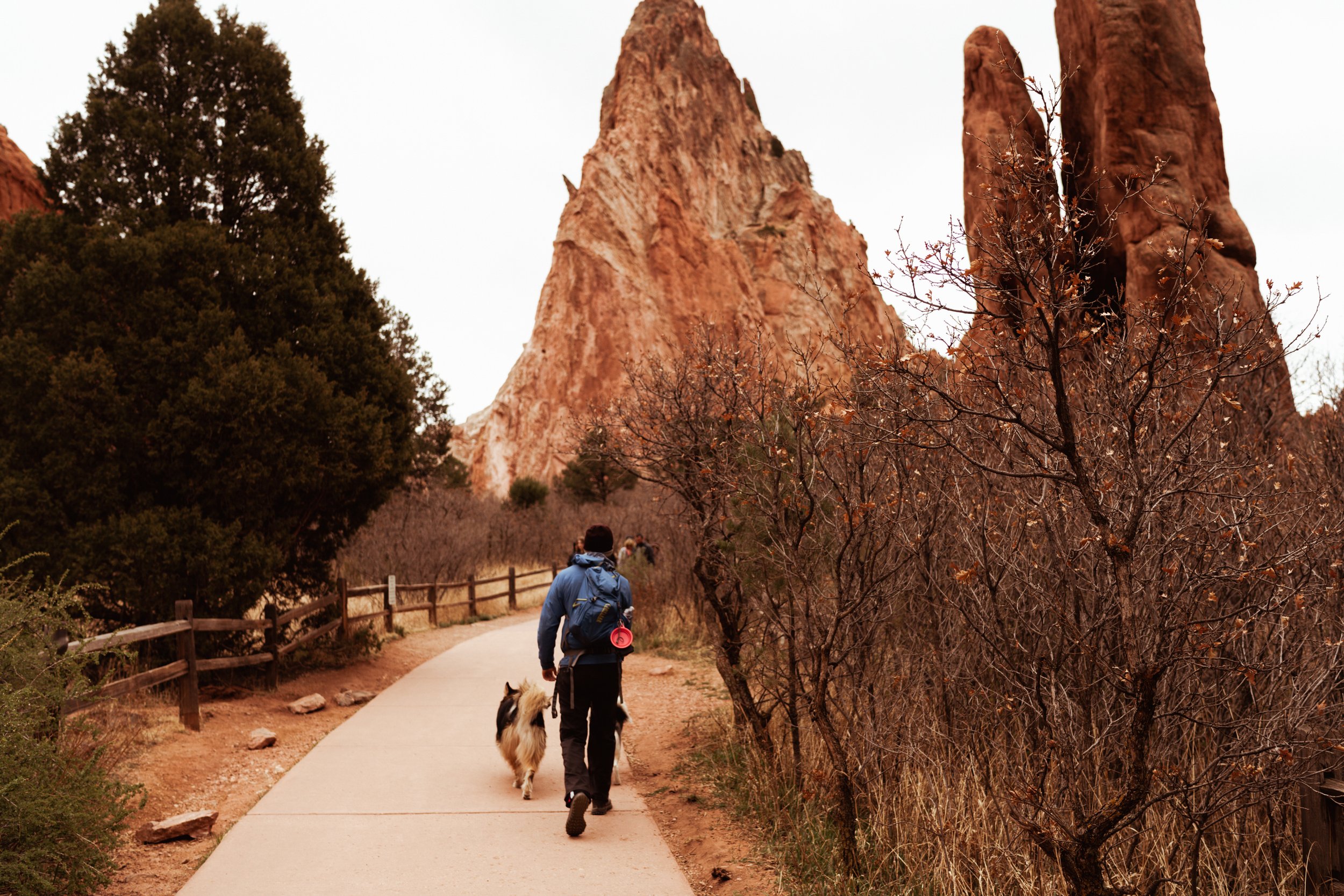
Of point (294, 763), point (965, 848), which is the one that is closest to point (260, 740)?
point (294, 763)

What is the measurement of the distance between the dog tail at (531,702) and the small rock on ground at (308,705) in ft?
13.5

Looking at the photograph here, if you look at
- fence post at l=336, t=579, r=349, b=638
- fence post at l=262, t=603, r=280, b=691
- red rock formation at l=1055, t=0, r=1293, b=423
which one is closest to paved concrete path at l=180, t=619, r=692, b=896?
fence post at l=262, t=603, r=280, b=691

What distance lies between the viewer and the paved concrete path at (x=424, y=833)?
16.2ft

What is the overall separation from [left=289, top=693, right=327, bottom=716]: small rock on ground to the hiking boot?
211 inches

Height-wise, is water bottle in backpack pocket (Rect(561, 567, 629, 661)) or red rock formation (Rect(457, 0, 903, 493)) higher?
red rock formation (Rect(457, 0, 903, 493))

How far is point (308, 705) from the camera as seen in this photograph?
33.4ft

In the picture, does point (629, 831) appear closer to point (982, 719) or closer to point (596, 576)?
point (596, 576)

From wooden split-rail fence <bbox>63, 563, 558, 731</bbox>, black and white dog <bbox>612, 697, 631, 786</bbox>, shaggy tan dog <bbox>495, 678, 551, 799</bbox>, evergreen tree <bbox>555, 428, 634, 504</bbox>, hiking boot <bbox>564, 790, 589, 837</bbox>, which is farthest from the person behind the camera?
evergreen tree <bbox>555, 428, 634, 504</bbox>

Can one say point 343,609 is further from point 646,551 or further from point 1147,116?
point 1147,116

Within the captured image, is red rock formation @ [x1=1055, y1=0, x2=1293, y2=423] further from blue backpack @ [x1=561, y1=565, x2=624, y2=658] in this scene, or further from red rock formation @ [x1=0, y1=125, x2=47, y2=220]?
red rock formation @ [x1=0, y1=125, x2=47, y2=220]

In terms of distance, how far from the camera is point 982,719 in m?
5.71

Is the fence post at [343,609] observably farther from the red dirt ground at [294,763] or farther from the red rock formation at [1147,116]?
the red rock formation at [1147,116]

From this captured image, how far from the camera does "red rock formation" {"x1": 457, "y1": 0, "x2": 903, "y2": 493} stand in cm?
6575

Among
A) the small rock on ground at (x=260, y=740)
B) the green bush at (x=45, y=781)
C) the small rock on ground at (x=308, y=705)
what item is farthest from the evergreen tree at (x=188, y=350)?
the green bush at (x=45, y=781)
